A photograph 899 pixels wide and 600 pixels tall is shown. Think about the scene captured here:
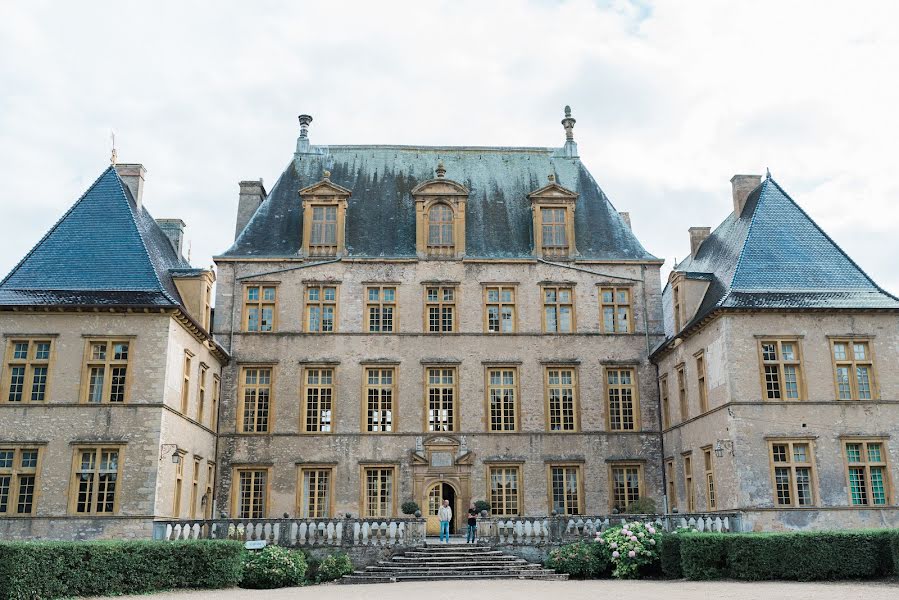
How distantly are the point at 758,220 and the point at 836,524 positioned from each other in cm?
995

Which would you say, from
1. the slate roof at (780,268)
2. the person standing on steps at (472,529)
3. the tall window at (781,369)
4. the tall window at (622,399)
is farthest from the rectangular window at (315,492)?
the tall window at (781,369)

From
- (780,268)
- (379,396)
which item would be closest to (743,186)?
(780,268)

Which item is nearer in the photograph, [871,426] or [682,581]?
[682,581]

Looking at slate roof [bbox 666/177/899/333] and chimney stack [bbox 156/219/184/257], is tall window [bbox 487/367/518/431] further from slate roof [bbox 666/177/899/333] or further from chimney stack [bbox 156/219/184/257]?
chimney stack [bbox 156/219/184/257]

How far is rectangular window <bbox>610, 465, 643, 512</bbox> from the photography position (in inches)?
1152

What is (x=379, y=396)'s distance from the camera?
29688 millimetres

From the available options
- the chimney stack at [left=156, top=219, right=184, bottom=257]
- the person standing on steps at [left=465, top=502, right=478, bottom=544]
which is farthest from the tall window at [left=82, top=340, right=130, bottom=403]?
the person standing on steps at [left=465, top=502, right=478, bottom=544]

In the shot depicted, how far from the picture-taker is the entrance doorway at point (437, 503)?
2870 cm

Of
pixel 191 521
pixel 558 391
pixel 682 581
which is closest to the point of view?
pixel 682 581

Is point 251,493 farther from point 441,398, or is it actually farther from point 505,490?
point 505,490

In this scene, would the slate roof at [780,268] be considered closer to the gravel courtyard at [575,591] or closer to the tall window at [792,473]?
the tall window at [792,473]

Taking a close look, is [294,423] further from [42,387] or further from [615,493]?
[615,493]

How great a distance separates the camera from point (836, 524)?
2353 centimetres

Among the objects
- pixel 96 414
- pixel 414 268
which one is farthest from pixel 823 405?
pixel 96 414
